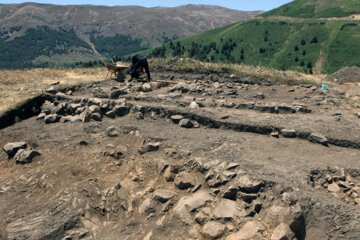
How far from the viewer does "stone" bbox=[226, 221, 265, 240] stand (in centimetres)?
431

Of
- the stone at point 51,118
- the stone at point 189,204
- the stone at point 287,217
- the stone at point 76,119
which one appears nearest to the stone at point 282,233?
the stone at point 287,217

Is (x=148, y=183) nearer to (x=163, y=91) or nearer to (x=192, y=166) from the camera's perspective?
(x=192, y=166)

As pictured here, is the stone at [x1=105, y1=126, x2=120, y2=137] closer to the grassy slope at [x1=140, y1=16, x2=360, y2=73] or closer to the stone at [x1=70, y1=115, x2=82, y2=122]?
the stone at [x1=70, y1=115, x2=82, y2=122]

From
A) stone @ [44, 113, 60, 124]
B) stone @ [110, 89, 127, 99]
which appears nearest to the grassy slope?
stone @ [110, 89, 127, 99]

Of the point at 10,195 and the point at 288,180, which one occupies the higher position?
the point at 288,180

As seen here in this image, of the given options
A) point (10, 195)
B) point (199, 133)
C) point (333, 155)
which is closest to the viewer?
point (10, 195)

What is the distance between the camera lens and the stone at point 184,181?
5.67m

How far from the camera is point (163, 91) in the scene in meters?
12.8

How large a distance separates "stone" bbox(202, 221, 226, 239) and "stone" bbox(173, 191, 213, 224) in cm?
32

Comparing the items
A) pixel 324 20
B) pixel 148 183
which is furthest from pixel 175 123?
pixel 324 20

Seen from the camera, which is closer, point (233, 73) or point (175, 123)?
point (175, 123)

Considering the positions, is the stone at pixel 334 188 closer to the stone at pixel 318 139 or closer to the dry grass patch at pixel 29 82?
the stone at pixel 318 139

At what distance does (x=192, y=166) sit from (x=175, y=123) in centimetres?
269

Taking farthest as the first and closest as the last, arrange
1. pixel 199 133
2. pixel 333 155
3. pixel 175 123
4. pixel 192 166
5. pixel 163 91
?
1. pixel 163 91
2. pixel 175 123
3. pixel 199 133
4. pixel 333 155
5. pixel 192 166
